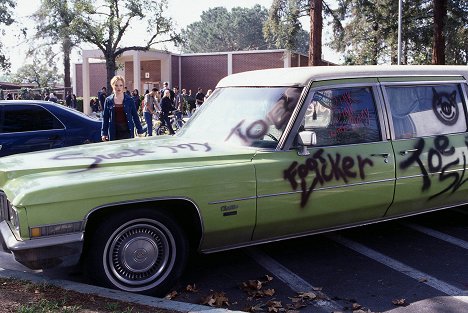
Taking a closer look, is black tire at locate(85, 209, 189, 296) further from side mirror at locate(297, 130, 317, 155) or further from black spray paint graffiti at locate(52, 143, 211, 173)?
side mirror at locate(297, 130, 317, 155)

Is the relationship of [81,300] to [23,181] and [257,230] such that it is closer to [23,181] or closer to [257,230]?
[23,181]

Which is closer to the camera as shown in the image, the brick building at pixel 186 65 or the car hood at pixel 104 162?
the car hood at pixel 104 162

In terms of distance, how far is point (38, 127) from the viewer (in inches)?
327

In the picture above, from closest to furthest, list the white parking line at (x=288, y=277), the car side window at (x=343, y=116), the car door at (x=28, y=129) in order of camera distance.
Result: the white parking line at (x=288, y=277), the car side window at (x=343, y=116), the car door at (x=28, y=129)

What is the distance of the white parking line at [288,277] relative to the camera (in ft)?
13.9

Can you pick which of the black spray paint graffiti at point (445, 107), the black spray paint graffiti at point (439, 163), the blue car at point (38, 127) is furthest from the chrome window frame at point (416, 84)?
the blue car at point (38, 127)

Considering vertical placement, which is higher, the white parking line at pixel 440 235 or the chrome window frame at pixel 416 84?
the chrome window frame at pixel 416 84

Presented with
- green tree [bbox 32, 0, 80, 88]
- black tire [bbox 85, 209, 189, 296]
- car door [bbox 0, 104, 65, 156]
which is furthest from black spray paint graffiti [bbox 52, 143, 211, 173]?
green tree [bbox 32, 0, 80, 88]

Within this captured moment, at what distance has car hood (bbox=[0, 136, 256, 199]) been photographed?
409cm

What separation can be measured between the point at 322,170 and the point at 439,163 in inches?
59.3

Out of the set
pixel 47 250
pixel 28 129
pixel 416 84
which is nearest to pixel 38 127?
pixel 28 129

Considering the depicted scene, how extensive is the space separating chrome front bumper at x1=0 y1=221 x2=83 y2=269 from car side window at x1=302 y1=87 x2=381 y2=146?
2222 mm

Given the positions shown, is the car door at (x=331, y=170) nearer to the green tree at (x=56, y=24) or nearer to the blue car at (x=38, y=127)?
the blue car at (x=38, y=127)

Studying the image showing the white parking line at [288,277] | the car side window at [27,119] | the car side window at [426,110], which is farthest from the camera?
the car side window at [27,119]
